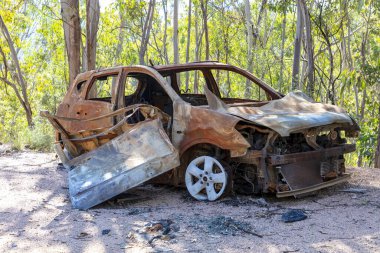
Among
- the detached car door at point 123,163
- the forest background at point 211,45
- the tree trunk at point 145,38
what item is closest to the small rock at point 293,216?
the detached car door at point 123,163

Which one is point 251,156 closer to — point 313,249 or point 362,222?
point 362,222

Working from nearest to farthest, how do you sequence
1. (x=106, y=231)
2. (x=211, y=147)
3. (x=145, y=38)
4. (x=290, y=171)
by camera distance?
1. (x=106, y=231)
2. (x=290, y=171)
3. (x=211, y=147)
4. (x=145, y=38)

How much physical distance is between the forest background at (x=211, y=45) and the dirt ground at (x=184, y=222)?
521 centimetres

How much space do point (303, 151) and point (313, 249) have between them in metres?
2.47

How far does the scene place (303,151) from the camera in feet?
22.0

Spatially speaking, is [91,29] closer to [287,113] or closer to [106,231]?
[287,113]

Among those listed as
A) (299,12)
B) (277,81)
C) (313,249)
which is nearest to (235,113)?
(313,249)

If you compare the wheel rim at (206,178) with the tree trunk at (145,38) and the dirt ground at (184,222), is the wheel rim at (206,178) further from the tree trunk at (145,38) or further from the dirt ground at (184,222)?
the tree trunk at (145,38)

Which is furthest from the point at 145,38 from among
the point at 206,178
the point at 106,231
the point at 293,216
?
the point at 106,231

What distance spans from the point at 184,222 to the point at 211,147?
1.45 m

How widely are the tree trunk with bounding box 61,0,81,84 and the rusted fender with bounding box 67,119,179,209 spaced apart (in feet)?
20.6

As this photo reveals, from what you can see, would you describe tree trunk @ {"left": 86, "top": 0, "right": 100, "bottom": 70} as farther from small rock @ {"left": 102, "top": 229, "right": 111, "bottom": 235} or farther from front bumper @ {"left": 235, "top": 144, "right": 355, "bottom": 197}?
small rock @ {"left": 102, "top": 229, "right": 111, "bottom": 235}

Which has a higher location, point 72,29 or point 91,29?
point 91,29

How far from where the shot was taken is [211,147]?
21.9 feet
